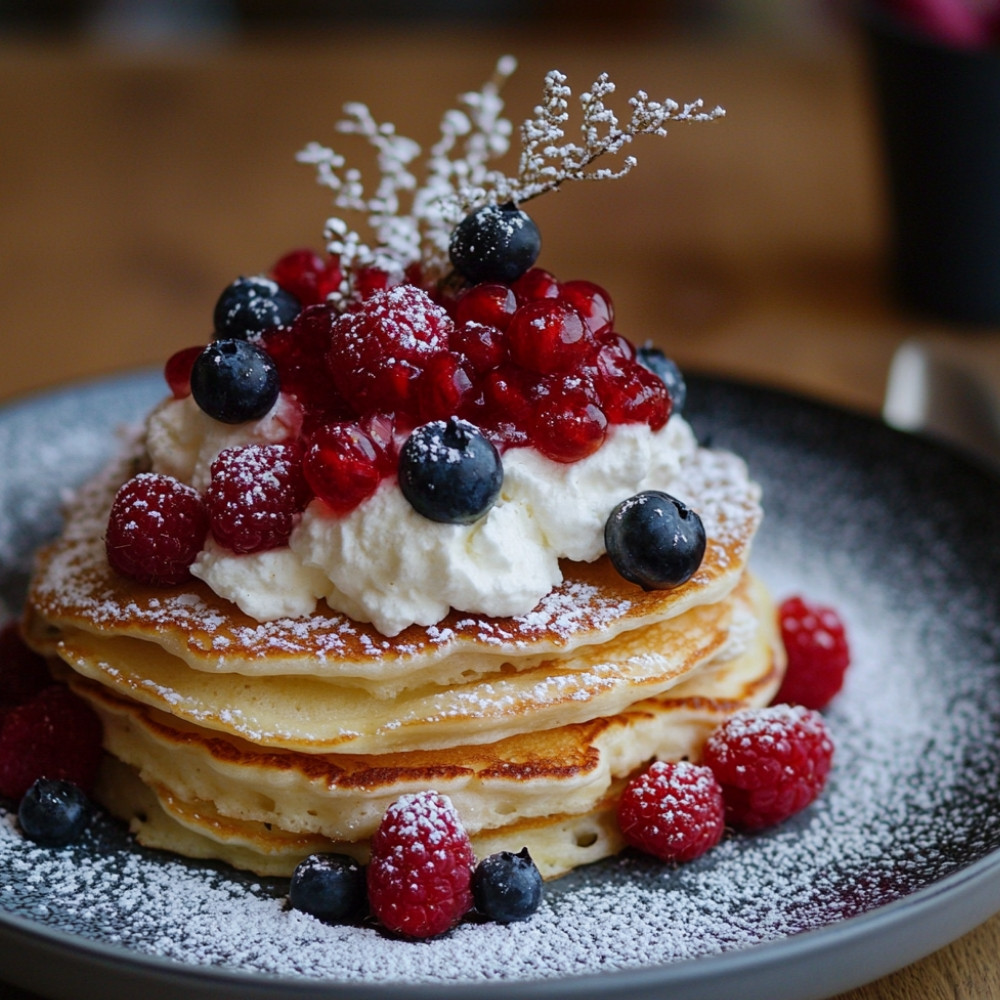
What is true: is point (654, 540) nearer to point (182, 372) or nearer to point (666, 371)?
point (666, 371)

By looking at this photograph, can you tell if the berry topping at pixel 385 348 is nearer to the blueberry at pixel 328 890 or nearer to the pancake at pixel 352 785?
the pancake at pixel 352 785

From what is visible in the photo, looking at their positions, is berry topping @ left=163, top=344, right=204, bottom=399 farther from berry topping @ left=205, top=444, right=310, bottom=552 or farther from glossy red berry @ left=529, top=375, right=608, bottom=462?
glossy red berry @ left=529, top=375, right=608, bottom=462

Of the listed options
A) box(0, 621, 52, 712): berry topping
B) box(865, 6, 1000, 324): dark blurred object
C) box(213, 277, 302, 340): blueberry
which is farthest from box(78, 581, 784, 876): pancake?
box(865, 6, 1000, 324): dark blurred object

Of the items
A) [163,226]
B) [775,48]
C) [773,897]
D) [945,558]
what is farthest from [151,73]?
[773,897]

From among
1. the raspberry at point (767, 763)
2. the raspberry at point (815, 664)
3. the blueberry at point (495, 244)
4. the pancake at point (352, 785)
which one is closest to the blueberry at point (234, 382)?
the blueberry at point (495, 244)

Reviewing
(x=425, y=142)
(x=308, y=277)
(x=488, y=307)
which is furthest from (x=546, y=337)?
(x=425, y=142)

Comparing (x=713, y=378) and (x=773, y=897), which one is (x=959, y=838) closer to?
(x=773, y=897)
